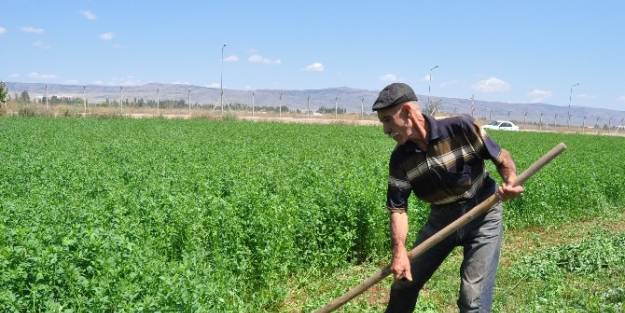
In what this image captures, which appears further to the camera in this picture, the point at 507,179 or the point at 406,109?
the point at 507,179

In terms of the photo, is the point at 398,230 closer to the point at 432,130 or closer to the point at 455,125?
the point at 432,130

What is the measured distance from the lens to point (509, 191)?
434 centimetres

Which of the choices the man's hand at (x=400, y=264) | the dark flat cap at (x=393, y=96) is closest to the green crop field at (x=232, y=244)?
the man's hand at (x=400, y=264)

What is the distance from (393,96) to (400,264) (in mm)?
1226

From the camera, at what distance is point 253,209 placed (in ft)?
23.7

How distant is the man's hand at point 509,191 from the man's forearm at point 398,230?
0.71 meters

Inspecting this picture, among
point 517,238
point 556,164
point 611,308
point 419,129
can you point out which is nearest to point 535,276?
point 611,308

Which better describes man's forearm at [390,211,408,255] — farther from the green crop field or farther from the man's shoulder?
the green crop field

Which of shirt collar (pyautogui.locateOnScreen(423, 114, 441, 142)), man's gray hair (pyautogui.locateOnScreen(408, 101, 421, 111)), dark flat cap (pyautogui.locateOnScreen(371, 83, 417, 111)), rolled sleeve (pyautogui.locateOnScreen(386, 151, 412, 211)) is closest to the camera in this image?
dark flat cap (pyautogui.locateOnScreen(371, 83, 417, 111))

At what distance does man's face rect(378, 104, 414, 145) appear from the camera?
4227 mm

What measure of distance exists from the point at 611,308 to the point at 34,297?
15.6ft

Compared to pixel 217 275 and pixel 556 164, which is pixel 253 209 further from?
pixel 556 164

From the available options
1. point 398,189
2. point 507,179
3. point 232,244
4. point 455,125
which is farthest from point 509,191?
point 232,244

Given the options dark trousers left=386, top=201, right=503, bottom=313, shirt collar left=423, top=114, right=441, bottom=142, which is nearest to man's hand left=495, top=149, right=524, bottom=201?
dark trousers left=386, top=201, right=503, bottom=313
